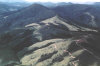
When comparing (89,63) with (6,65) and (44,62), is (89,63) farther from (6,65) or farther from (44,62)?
(6,65)

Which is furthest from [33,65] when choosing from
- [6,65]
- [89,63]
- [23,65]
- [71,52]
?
[89,63]

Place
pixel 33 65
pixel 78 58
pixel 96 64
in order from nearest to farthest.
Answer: pixel 96 64 → pixel 78 58 → pixel 33 65

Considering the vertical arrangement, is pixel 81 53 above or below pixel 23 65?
above

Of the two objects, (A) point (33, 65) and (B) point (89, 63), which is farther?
(A) point (33, 65)

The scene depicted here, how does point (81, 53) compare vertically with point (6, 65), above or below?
above

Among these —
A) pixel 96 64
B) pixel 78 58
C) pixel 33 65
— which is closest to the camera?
pixel 96 64

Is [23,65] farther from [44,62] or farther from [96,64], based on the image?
[96,64]

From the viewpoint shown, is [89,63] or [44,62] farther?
[44,62]

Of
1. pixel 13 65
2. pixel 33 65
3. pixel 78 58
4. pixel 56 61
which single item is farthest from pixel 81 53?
pixel 13 65
